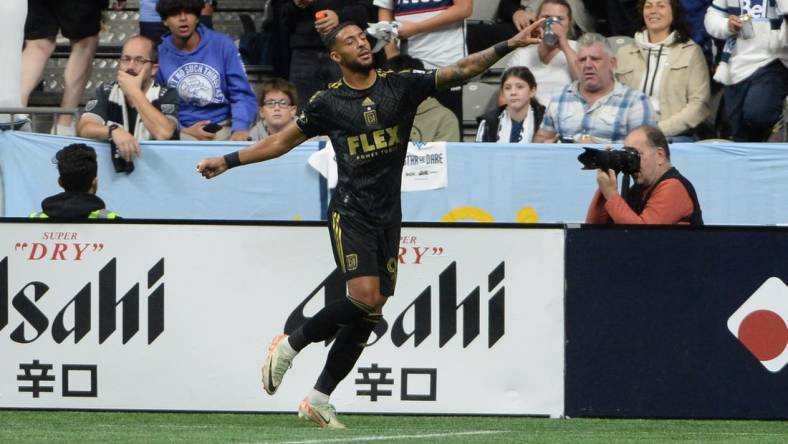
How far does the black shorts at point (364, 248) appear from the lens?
26.9 feet

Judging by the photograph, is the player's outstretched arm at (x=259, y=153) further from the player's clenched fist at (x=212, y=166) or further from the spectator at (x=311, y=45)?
the spectator at (x=311, y=45)

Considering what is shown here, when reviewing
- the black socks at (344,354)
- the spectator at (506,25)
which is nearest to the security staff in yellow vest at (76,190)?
the black socks at (344,354)

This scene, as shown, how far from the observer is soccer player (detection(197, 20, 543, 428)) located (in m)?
8.21

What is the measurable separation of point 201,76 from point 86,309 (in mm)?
3288

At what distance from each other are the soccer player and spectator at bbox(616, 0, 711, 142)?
12.8 feet

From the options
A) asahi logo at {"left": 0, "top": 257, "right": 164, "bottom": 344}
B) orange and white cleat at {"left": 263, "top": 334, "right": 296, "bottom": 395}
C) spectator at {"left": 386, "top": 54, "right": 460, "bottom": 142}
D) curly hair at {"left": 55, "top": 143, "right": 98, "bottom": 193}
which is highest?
spectator at {"left": 386, "top": 54, "right": 460, "bottom": 142}

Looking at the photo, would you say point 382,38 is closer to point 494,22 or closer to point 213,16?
point 494,22

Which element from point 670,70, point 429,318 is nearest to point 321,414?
point 429,318

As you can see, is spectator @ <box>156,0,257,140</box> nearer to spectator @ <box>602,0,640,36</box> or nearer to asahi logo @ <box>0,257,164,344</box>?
asahi logo @ <box>0,257,164,344</box>

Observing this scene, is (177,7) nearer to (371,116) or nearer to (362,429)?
(371,116)

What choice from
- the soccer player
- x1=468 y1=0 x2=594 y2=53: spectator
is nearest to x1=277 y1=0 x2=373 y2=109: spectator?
x1=468 y1=0 x2=594 y2=53: spectator

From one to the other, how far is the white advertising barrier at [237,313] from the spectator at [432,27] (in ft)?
11.9

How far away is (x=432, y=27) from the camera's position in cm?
1242

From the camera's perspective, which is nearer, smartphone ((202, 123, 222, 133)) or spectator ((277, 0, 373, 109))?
smartphone ((202, 123, 222, 133))
